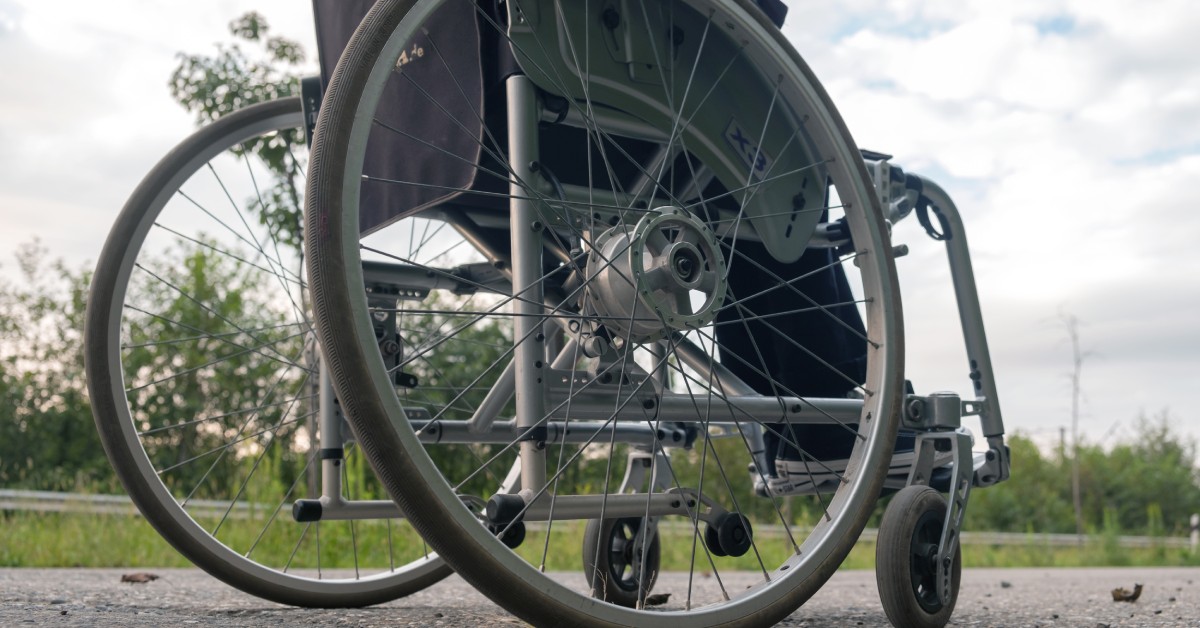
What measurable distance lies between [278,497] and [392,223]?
4100 mm

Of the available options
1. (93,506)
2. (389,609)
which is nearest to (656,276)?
(389,609)

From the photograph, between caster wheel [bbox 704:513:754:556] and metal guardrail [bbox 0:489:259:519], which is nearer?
caster wheel [bbox 704:513:754:556]

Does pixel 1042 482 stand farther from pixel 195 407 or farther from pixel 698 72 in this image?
pixel 698 72

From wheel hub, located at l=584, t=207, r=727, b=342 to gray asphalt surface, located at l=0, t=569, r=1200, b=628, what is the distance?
26.6 inches

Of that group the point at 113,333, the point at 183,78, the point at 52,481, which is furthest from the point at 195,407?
the point at 113,333

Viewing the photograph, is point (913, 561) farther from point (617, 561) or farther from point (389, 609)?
point (389, 609)

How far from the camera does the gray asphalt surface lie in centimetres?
208

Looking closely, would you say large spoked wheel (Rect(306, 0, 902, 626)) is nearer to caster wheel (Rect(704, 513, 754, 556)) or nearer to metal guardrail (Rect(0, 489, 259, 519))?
caster wheel (Rect(704, 513, 754, 556))

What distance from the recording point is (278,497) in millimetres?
6027

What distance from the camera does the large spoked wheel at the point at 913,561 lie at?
6.87 ft

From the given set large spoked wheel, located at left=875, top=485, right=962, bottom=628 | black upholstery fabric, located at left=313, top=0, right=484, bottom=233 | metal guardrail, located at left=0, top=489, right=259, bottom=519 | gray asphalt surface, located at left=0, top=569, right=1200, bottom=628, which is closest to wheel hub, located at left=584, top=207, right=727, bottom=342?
black upholstery fabric, located at left=313, top=0, right=484, bottom=233

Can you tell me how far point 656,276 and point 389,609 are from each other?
113cm

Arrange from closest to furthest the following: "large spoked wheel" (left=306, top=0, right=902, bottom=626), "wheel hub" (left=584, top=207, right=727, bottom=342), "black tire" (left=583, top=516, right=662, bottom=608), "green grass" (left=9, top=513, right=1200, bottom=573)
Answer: "large spoked wheel" (left=306, top=0, right=902, bottom=626)
"wheel hub" (left=584, top=207, right=727, bottom=342)
"black tire" (left=583, top=516, right=662, bottom=608)
"green grass" (left=9, top=513, right=1200, bottom=573)

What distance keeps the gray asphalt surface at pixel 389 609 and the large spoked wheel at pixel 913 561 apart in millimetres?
199
